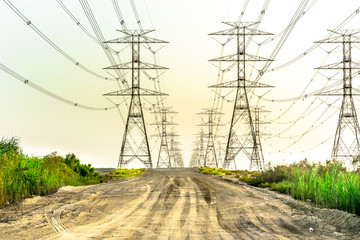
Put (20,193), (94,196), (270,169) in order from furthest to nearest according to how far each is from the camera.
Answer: (270,169)
(94,196)
(20,193)

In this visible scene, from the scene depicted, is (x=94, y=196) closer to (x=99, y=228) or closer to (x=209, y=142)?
(x=99, y=228)

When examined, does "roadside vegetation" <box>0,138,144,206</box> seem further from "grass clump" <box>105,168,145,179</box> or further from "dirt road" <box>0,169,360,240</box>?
"grass clump" <box>105,168,145,179</box>

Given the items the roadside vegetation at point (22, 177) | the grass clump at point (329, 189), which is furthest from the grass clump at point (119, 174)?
the grass clump at point (329, 189)

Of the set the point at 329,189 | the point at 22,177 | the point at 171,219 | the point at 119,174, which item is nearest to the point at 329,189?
the point at 329,189

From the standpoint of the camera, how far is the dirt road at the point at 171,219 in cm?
974

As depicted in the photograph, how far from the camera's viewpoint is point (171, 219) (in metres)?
11.6

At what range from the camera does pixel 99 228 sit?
10297 millimetres

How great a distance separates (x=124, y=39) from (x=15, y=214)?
3948cm

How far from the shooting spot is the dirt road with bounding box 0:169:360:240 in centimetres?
974

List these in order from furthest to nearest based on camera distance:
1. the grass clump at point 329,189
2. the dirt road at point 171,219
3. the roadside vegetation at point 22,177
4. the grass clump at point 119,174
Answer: the grass clump at point 119,174, the roadside vegetation at point 22,177, the grass clump at point 329,189, the dirt road at point 171,219

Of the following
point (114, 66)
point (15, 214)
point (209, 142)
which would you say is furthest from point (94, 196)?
point (209, 142)

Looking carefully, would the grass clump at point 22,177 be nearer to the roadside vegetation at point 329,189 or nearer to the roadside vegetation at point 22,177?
the roadside vegetation at point 22,177

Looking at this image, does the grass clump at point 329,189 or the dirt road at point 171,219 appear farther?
the grass clump at point 329,189

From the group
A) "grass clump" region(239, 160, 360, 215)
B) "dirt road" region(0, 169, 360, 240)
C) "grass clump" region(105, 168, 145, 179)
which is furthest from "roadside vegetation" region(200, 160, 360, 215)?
"grass clump" region(105, 168, 145, 179)
